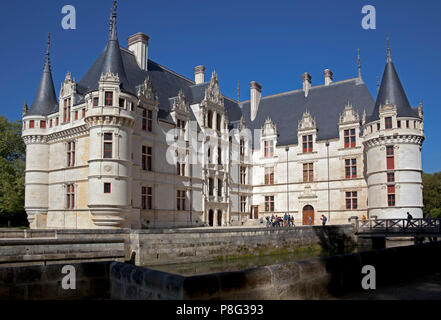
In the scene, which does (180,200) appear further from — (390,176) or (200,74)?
(390,176)

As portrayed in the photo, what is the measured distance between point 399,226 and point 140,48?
70.6 ft

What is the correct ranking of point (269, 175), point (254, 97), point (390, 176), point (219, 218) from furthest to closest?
point (254, 97), point (269, 175), point (219, 218), point (390, 176)

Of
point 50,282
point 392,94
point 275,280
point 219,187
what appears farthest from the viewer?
point 219,187

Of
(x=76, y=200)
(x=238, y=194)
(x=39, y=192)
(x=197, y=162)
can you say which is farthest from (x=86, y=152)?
(x=238, y=194)

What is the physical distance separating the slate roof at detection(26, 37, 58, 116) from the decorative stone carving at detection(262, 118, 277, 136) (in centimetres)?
1780

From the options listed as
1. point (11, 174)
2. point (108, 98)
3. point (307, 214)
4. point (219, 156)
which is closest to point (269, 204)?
point (307, 214)

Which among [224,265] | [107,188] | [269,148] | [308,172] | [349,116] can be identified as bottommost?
[224,265]

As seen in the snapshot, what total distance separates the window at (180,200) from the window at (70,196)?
7124 millimetres

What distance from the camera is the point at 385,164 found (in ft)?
94.4

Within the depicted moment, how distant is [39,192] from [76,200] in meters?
3.85

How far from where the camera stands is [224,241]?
2109cm

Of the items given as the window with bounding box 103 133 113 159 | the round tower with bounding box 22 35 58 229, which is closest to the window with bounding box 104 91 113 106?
the window with bounding box 103 133 113 159

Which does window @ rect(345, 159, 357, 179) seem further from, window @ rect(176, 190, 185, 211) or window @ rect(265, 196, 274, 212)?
window @ rect(176, 190, 185, 211)
